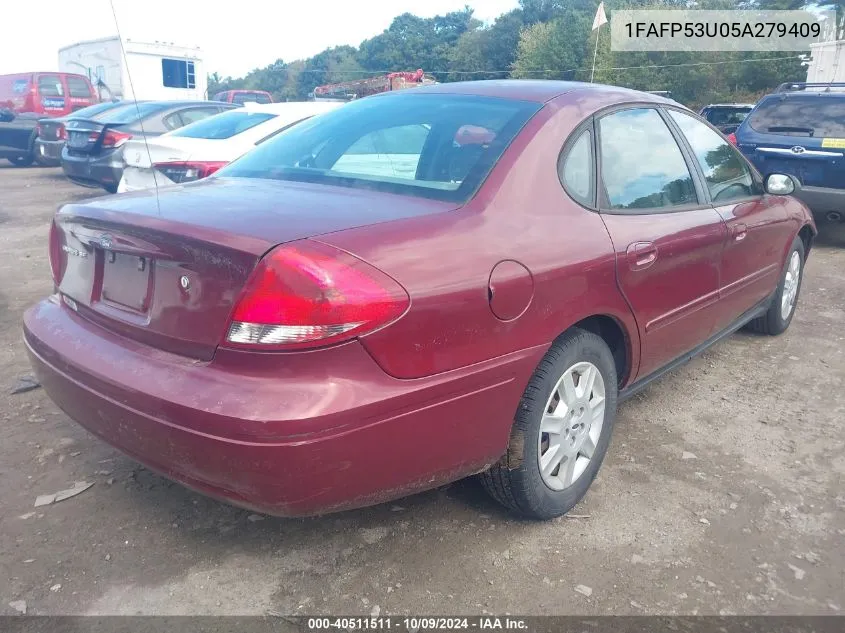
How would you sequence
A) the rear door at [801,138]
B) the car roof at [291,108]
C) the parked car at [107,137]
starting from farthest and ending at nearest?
1. the parked car at [107,137]
2. the rear door at [801,138]
3. the car roof at [291,108]

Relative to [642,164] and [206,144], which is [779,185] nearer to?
[642,164]

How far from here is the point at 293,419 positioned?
1.93 meters

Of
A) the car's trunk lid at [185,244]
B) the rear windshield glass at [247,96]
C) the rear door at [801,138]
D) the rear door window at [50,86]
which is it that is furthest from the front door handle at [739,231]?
the rear windshield glass at [247,96]

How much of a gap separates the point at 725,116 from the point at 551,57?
3069 centimetres

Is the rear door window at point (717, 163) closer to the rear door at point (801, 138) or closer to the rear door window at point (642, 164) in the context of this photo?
the rear door window at point (642, 164)

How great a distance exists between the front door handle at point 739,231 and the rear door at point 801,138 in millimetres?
4400

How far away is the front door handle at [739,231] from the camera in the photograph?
372 cm

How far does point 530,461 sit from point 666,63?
127 ft

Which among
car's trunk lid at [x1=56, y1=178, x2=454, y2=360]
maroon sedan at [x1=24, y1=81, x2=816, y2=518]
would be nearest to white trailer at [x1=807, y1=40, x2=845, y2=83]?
maroon sedan at [x1=24, y1=81, x2=816, y2=518]

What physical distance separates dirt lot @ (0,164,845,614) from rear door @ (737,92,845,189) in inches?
191

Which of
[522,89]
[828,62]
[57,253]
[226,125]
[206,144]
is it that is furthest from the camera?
[828,62]

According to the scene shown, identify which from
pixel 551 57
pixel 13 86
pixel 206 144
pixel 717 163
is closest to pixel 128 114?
pixel 206 144

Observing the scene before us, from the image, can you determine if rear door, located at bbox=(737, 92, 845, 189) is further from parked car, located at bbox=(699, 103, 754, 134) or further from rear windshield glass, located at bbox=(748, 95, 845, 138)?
parked car, located at bbox=(699, 103, 754, 134)

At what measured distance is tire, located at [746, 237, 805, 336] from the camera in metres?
4.77
